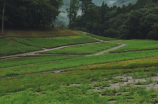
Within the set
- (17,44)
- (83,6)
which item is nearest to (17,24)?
(17,44)

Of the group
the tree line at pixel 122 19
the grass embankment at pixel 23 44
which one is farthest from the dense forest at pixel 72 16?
the grass embankment at pixel 23 44

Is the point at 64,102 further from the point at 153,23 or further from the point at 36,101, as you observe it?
the point at 153,23

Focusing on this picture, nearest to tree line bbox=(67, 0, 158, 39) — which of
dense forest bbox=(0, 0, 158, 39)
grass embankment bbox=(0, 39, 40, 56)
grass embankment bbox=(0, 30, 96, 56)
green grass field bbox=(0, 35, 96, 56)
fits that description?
dense forest bbox=(0, 0, 158, 39)

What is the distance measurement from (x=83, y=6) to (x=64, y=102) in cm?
10697

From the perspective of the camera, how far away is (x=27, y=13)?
2741 inches

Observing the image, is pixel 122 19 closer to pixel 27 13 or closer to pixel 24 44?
pixel 27 13

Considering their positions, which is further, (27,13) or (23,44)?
(27,13)

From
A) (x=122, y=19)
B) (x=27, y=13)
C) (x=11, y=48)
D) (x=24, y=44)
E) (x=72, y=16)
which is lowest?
(x=11, y=48)

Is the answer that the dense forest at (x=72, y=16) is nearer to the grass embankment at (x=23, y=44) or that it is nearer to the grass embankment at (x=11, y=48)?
the grass embankment at (x=23, y=44)

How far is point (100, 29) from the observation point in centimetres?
12756

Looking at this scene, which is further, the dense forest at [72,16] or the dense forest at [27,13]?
the dense forest at [72,16]

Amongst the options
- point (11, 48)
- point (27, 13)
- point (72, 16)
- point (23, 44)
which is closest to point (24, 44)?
point (23, 44)

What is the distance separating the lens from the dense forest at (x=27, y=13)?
6588cm

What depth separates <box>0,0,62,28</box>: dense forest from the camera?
65875 mm
